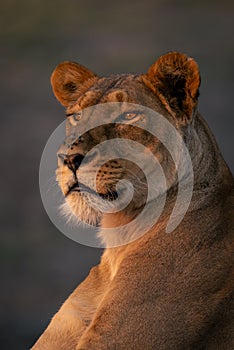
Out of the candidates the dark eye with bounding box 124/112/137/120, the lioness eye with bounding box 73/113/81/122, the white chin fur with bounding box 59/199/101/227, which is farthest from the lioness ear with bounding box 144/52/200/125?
the white chin fur with bounding box 59/199/101/227

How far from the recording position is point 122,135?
21.0ft

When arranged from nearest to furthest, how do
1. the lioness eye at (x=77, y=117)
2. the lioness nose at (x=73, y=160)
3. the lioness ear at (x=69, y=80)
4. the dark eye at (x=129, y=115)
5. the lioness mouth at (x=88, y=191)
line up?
the lioness nose at (x=73, y=160), the lioness mouth at (x=88, y=191), the dark eye at (x=129, y=115), the lioness eye at (x=77, y=117), the lioness ear at (x=69, y=80)

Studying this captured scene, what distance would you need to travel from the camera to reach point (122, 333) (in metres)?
5.98

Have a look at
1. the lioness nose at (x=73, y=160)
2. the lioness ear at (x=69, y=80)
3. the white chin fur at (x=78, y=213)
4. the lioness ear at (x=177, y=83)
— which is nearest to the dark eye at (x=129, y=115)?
the lioness ear at (x=177, y=83)

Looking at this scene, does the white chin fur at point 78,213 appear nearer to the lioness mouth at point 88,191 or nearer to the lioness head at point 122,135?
the lioness head at point 122,135

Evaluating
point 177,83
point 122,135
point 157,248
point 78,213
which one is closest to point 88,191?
point 78,213

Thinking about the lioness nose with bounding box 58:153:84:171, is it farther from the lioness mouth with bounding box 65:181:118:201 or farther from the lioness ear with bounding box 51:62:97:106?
the lioness ear with bounding box 51:62:97:106

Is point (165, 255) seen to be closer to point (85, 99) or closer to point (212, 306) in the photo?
point (212, 306)

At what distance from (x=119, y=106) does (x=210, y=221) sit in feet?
3.20

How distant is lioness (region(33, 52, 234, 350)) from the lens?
6020mm

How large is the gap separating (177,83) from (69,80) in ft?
3.44

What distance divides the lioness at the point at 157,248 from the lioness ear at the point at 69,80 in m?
0.27

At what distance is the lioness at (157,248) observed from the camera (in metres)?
6.02

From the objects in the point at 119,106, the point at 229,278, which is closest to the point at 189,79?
the point at 119,106
